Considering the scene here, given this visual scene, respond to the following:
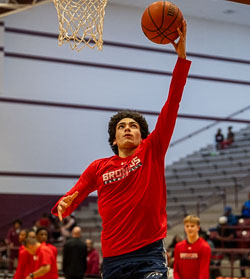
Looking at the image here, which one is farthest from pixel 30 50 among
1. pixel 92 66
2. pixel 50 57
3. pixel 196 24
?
pixel 196 24

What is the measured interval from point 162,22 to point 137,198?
1.25m

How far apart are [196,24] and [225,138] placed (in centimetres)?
382

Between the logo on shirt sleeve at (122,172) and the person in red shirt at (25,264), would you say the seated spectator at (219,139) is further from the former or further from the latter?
the logo on shirt sleeve at (122,172)

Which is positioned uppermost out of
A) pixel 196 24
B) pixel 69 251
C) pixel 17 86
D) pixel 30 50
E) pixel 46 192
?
pixel 196 24

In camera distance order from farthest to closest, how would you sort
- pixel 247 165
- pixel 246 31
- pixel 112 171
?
pixel 246 31, pixel 247 165, pixel 112 171

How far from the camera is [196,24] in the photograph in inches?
776

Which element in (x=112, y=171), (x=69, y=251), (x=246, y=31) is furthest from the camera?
(x=246, y=31)

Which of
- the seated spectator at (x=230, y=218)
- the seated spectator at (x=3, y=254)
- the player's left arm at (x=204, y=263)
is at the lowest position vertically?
the player's left arm at (x=204, y=263)

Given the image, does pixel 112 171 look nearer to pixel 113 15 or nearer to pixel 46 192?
pixel 46 192

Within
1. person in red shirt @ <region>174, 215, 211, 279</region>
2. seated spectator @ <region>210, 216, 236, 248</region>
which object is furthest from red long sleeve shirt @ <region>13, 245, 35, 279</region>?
seated spectator @ <region>210, 216, 236, 248</region>

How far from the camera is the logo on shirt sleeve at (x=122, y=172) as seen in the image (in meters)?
3.93

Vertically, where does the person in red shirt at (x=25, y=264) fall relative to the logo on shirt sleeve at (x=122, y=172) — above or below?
below

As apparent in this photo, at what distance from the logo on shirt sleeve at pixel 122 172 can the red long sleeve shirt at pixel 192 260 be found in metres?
3.50

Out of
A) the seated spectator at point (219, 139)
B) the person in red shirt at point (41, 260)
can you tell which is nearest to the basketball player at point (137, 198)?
the person in red shirt at point (41, 260)
